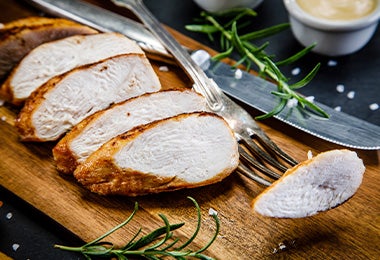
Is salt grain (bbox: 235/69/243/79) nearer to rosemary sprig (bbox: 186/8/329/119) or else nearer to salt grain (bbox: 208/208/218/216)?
rosemary sprig (bbox: 186/8/329/119)

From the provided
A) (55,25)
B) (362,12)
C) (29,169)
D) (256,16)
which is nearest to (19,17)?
(55,25)

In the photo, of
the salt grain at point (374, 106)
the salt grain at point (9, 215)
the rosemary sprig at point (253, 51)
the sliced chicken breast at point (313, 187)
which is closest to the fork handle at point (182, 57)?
the rosemary sprig at point (253, 51)

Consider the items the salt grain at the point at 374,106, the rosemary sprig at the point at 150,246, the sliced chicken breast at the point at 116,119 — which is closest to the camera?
the rosemary sprig at the point at 150,246

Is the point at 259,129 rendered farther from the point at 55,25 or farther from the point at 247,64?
the point at 55,25

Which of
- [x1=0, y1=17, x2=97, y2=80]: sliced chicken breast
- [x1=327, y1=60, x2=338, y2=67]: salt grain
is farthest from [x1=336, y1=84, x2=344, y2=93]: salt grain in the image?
[x1=0, y1=17, x2=97, y2=80]: sliced chicken breast

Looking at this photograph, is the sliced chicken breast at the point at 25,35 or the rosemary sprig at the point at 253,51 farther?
the sliced chicken breast at the point at 25,35

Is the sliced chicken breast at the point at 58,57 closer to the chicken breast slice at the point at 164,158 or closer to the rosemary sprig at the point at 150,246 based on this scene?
the chicken breast slice at the point at 164,158
